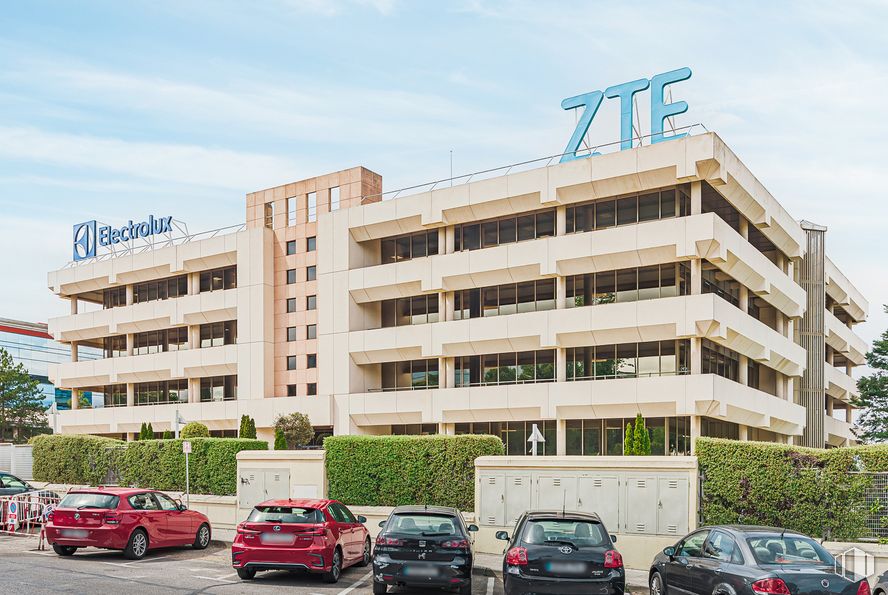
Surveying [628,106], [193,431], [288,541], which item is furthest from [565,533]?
[193,431]

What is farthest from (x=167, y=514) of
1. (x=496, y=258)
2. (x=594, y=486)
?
(x=496, y=258)

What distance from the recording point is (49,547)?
22.0 m

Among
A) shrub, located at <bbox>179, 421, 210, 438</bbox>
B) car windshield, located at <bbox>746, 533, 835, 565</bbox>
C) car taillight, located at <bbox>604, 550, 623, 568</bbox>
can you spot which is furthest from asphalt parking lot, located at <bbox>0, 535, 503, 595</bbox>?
shrub, located at <bbox>179, 421, 210, 438</bbox>

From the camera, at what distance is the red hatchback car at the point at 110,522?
19719 mm

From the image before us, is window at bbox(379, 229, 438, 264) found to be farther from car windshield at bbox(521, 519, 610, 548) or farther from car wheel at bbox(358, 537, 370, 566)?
car windshield at bbox(521, 519, 610, 548)

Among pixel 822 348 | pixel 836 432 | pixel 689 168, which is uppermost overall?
pixel 689 168

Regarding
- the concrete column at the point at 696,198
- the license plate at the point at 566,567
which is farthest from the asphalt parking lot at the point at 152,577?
the concrete column at the point at 696,198

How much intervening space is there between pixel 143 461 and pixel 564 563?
2754cm

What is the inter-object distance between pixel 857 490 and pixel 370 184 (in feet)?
116

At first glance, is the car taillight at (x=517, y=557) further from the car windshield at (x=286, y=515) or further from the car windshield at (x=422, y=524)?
the car windshield at (x=286, y=515)

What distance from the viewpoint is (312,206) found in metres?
52.1

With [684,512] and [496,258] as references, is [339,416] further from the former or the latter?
[684,512]

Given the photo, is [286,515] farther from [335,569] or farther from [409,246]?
[409,246]

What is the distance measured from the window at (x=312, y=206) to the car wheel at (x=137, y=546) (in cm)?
3286
